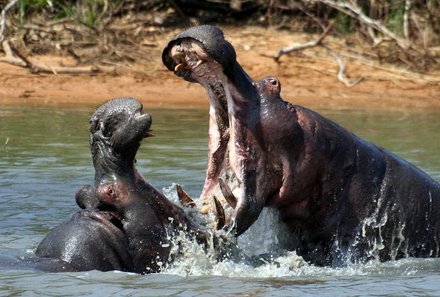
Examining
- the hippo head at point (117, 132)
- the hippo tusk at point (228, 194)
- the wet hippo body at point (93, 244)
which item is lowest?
the wet hippo body at point (93, 244)

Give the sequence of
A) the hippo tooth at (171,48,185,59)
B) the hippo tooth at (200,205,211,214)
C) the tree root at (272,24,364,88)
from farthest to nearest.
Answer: the tree root at (272,24,364,88) < the hippo tooth at (200,205,211,214) < the hippo tooth at (171,48,185,59)

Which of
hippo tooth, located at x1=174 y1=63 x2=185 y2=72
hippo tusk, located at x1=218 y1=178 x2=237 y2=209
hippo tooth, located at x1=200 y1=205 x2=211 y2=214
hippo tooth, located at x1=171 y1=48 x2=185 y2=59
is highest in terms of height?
hippo tooth, located at x1=171 y1=48 x2=185 y2=59

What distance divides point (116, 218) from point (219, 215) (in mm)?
518

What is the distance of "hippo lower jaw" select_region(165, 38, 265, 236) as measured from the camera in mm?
5250

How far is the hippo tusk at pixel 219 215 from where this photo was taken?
525 cm

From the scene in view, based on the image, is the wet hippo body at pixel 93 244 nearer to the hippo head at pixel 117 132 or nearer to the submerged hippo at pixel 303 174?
the hippo head at pixel 117 132

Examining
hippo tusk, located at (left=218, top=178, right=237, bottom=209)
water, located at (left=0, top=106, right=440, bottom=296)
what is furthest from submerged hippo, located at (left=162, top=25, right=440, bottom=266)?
water, located at (left=0, top=106, right=440, bottom=296)

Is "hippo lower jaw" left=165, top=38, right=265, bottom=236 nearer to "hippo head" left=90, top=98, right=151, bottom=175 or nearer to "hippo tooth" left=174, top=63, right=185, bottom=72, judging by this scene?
"hippo tooth" left=174, top=63, right=185, bottom=72

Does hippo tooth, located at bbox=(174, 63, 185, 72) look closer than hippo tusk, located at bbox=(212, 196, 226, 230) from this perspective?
No

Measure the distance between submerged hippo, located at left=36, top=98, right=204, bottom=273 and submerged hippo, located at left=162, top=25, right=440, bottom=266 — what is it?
1.07 feet

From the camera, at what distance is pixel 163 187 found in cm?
852

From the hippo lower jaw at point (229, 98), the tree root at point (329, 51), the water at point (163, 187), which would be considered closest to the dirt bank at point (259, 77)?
the tree root at point (329, 51)

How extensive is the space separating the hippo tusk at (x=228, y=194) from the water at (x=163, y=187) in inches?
16.6

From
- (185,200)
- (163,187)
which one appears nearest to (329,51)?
(163,187)
